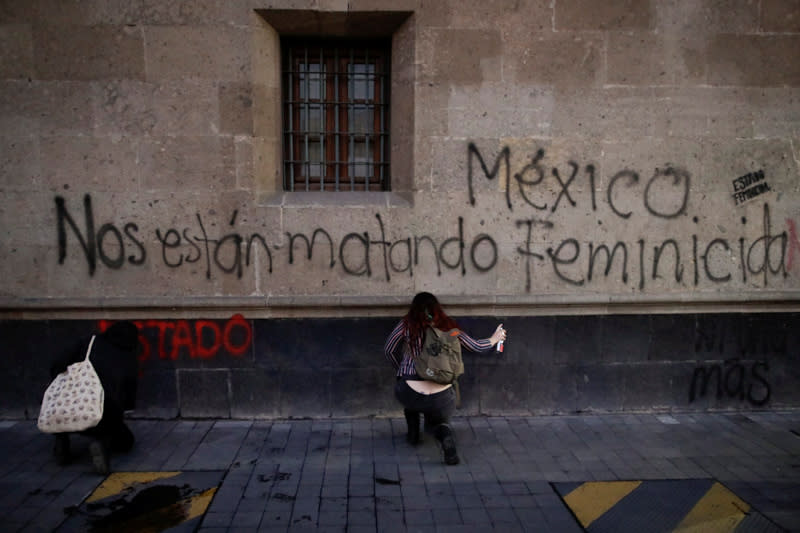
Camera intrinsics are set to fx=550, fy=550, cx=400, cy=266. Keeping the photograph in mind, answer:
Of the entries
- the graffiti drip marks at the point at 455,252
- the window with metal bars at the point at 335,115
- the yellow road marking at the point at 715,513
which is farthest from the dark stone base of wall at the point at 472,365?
the yellow road marking at the point at 715,513

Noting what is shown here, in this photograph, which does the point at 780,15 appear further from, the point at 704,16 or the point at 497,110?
the point at 497,110

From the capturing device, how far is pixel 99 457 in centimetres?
430

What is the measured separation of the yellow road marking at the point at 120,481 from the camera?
13.2 ft

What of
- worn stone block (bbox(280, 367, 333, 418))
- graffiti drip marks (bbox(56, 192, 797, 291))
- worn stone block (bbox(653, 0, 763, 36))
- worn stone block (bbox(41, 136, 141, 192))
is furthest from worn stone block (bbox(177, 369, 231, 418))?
worn stone block (bbox(653, 0, 763, 36))

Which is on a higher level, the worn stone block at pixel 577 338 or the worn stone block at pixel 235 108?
the worn stone block at pixel 235 108

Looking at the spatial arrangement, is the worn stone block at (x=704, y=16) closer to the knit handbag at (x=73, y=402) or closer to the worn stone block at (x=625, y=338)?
the worn stone block at (x=625, y=338)

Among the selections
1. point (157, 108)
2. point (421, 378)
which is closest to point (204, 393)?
point (421, 378)

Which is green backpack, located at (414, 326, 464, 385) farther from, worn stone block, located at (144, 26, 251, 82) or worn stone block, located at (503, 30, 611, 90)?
worn stone block, located at (144, 26, 251, 82)

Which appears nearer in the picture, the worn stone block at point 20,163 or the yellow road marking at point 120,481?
the yellow road marking at point 120,481

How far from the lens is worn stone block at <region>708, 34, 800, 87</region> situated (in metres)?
5.41

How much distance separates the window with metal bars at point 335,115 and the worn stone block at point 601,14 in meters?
1.78

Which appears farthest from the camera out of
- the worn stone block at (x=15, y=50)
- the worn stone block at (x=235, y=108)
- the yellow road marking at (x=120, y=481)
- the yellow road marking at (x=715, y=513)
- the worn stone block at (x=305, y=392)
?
the worn stone block at (x=305, y=392)

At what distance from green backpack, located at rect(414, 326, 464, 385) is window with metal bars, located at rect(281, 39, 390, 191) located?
1943mm

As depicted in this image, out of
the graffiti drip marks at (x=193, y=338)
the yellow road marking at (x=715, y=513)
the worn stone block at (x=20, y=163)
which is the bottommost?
the yellow road marking at (x=715, y=513)
